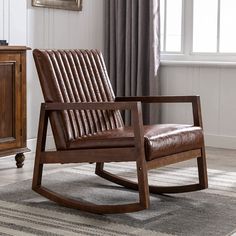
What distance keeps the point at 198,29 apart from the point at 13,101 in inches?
76.3

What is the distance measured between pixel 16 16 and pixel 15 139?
3.20 ft

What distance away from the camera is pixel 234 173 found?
3777 millimetres

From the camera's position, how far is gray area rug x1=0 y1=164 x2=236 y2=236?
2.50m

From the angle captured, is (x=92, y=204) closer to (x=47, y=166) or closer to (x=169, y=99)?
(x=169, y=99)

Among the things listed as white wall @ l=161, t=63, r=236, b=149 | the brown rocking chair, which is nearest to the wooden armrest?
the brown rocking chair

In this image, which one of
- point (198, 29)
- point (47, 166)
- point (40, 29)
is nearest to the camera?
point (47, 166)

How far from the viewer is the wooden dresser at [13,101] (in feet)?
12.1

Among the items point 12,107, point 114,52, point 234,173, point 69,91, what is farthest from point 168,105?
point 69,91

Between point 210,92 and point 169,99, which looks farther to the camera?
point 210,92

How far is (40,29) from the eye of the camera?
14.9ft

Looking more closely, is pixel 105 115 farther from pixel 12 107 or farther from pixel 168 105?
pixel 168 105

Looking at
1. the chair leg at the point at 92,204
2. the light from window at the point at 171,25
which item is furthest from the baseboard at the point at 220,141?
the chair leg at the point at 92,204

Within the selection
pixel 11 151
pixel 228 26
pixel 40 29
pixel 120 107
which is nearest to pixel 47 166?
pixel 11 151

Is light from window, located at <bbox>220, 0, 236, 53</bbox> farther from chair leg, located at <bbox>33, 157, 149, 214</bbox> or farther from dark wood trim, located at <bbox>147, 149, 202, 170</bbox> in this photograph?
chair leg, located at <bbox>33, 157, 149, 214</bbox>
